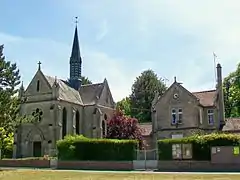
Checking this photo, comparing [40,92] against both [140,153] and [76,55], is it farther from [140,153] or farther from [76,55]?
[140,153]

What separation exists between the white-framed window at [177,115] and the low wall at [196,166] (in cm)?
1448

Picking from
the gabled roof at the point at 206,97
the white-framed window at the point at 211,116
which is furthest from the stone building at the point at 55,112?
the white-framed window at the point at 211,116

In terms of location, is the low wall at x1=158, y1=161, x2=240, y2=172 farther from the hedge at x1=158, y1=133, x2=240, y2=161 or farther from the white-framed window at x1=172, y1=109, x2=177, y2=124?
the white-framed window at x1=172, y1=109, x2=177, y2=124

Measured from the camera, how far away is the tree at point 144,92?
76.9m

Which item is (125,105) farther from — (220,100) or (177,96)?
(220,100)

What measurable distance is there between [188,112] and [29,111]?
23413mm

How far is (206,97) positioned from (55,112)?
21.0 metres

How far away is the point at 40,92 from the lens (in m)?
55.3

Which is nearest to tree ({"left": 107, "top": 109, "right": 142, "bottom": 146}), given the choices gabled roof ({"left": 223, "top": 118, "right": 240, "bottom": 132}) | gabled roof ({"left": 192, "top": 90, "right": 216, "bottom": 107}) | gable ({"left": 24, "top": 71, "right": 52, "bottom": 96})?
gabled roof ({"left": 192, "top": 90, "right": 216, "bottom": 107})

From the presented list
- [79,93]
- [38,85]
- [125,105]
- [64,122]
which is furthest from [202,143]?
[125,105]

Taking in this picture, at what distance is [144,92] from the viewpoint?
78.4m

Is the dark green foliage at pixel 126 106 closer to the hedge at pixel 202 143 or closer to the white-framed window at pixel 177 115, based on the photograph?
the white-framed window at pixel 177 115

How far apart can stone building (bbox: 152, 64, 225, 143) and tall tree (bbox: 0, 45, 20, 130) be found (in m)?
20.7

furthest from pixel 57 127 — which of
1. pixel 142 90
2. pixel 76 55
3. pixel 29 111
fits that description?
pixel 142 90
